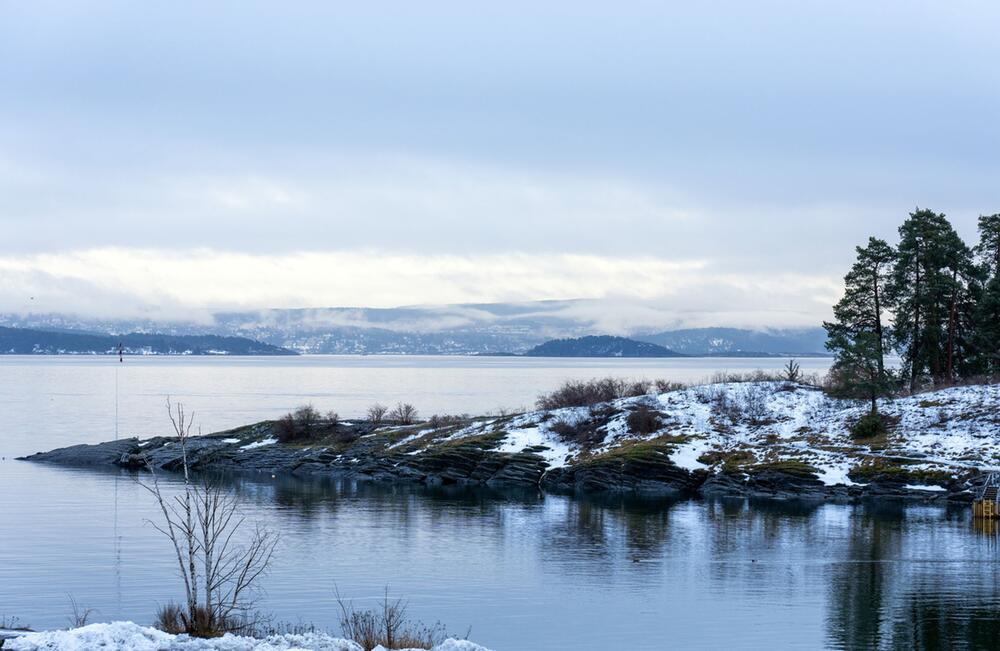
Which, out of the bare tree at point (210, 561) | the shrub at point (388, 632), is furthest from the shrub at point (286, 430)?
the shrub at point (388, 632)

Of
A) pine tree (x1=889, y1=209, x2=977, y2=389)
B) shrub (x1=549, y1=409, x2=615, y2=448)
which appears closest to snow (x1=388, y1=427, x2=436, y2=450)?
shrub (x1=549, y1=409, x2=615, y2=448)

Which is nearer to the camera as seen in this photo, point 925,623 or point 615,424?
point 925,623

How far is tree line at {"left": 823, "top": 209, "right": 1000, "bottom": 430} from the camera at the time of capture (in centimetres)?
8888

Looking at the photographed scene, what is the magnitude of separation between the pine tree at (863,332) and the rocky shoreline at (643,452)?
3.15m

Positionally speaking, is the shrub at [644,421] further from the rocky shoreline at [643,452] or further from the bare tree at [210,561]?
the bare tree at [210,561]

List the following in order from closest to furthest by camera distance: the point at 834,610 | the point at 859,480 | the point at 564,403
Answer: the point at 834,610
the point at 859,480
the point at 564,403

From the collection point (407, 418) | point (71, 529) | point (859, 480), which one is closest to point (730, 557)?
point (859, 480)

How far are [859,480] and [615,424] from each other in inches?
863

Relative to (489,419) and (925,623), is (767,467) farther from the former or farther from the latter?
(925,623)

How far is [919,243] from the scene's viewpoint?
8969cm

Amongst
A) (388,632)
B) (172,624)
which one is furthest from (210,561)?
(388,632)

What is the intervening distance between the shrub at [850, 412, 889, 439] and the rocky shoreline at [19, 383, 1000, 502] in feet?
3.13

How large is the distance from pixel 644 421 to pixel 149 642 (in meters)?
66.3

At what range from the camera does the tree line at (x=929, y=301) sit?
8888cm
